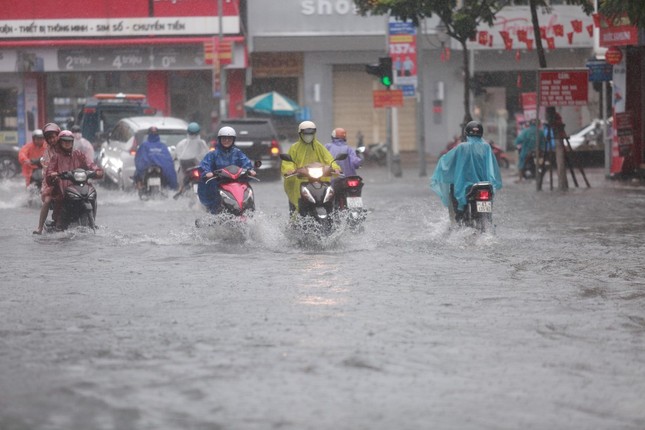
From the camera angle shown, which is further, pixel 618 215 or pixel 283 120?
pixel 283 120

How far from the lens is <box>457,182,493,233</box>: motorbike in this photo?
1630cm

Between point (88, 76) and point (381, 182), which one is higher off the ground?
point (88, 76)

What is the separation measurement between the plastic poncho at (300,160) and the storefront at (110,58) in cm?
3240

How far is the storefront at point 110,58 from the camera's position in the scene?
49.6m

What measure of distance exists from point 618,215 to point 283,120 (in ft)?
92.3

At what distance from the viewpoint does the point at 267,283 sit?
40.8ft

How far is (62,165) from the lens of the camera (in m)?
17.9

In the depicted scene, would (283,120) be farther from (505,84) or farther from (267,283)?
(267,283)

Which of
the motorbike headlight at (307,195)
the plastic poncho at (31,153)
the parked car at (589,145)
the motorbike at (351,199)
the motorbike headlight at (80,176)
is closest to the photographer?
the motorbike headlight at (307,195)

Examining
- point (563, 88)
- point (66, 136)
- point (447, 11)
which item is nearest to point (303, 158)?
point (66, 136)

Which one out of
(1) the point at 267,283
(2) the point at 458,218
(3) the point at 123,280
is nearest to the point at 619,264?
(2) the point at 458,218

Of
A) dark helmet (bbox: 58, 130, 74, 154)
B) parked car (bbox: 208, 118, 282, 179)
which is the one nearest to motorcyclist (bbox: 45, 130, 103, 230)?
dark helmet (bbox: 58, 130, 74, 154)

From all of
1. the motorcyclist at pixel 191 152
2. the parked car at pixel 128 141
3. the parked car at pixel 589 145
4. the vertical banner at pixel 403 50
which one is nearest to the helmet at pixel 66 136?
the motorcyclist at pixel 191 152

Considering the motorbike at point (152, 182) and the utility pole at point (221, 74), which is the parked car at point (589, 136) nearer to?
the utility pole at point (221, 74)
